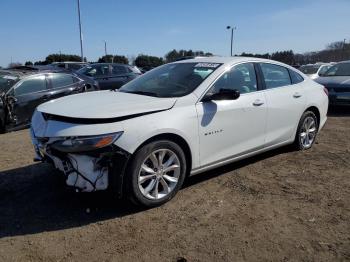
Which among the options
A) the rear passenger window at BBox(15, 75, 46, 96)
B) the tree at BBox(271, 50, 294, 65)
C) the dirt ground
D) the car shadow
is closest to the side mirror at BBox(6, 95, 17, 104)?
the rear passenger window at BBox(15, 75, 46, 96)

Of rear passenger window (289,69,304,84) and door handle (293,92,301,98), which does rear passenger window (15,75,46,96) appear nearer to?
rear passenger window (289,69,304,84)

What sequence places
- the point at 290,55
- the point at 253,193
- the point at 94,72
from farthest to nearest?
1. the point at 290,55
2. the point at 94,72
3. the point at 253,193

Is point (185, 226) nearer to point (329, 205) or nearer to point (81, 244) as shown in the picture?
point (81, 244)

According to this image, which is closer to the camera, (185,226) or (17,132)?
(185,226)

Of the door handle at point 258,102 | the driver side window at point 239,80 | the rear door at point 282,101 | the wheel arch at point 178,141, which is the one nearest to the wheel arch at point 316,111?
the rear door at point 282,101

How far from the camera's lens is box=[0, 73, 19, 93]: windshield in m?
8.04

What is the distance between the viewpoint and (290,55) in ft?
190

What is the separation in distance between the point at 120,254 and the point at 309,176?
118 inches

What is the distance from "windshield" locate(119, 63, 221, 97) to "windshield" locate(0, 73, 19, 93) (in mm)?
3893

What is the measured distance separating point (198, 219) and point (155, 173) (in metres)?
0.65

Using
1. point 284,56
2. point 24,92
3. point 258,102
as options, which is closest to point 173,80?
point 258,102

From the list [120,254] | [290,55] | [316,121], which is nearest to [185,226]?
[120,254]

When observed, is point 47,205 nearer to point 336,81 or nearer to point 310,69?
point 336,81

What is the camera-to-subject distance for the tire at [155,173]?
152 inches
